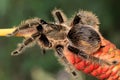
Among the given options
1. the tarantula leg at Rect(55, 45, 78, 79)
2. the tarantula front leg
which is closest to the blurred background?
the tarantula front leg

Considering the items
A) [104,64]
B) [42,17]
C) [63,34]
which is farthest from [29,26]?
[42,17]

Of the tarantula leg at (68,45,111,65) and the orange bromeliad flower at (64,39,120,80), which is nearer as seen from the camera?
the orange bromeliad flower at (64,39,120,80)

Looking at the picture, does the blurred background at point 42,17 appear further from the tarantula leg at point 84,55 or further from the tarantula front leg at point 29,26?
the tarantula leg at point 84,55

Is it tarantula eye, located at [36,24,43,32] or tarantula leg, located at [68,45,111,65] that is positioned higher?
tarantula eye, located at [36,24,43,32]

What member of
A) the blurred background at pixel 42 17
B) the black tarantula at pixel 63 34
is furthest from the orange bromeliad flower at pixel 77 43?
the blurred background at pixel 42 17

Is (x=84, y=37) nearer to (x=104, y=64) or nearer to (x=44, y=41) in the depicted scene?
(x=104, y=64)

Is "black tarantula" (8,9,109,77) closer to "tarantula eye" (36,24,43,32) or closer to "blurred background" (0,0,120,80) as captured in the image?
"tarantula eye" (36,24,43,32)

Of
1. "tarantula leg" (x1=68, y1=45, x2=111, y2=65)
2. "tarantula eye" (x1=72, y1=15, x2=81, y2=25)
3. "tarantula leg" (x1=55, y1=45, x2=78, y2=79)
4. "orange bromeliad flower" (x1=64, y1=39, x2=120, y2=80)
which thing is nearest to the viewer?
"orange bromeliad flower" (x1=64, y1=39, x2=120, y2=80)

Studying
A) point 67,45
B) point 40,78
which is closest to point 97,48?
point 67,45
